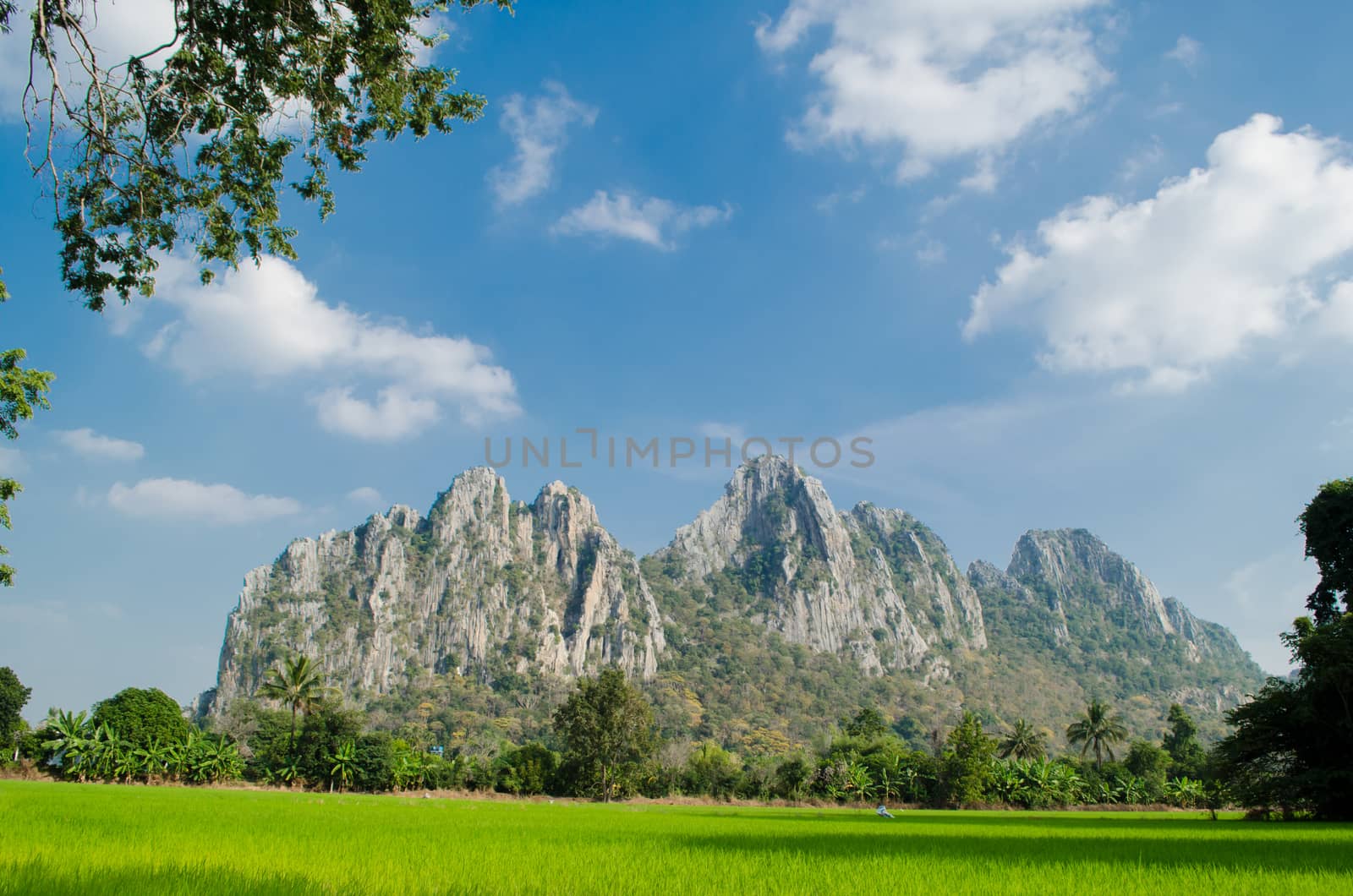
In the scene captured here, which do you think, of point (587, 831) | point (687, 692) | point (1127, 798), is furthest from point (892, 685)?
point (587, 831)

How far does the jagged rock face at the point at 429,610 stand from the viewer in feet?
535

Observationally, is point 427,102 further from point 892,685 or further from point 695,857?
point 892,685

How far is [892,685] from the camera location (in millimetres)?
180375

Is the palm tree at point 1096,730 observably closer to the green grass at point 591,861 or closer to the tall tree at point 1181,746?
the tall tree at point 1181,746

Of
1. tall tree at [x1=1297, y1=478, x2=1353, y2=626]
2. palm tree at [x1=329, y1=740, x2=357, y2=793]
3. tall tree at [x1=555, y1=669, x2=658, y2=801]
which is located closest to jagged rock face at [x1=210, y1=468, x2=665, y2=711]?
palm tree at [x1=329, y1=740, x2=357, y2=793]

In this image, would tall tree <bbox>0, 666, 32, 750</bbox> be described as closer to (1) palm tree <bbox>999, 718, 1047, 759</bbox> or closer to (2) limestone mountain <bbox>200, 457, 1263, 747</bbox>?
(1) palm tree <bbox>999, 718, 1047, 759</bbox>

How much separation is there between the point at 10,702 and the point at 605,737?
129 ft

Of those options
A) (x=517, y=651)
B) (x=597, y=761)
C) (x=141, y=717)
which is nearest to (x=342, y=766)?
(x=141, y=717)

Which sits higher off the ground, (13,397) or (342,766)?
(13,397)

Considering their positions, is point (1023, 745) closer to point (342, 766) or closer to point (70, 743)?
point (342, 766)

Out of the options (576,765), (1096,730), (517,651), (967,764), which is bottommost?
(576,765)

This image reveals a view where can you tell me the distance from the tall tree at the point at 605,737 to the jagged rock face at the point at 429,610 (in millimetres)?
116395

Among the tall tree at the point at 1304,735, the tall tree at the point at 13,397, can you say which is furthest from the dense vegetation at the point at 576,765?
the tall tree at the point at 13,397

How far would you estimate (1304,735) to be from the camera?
23719mm
